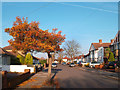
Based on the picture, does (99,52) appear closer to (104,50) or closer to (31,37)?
(104,50)

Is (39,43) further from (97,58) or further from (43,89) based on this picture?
(97,58)

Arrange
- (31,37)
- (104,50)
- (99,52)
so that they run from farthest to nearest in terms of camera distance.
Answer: (99,52)
(104,50)
(31,37)

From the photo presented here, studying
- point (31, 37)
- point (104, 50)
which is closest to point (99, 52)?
point (104, 50)

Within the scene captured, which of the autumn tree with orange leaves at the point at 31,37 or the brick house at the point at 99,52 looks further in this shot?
the brick house at the point at 99,52

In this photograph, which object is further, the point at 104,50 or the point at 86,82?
the point at 104,50

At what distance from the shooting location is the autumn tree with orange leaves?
15.4 m

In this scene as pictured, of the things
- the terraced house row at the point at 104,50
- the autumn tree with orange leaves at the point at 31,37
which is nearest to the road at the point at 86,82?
Answer: the autumn tree with orange leaves at the point at 31,37

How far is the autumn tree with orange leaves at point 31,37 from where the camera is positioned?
15430 millimetres

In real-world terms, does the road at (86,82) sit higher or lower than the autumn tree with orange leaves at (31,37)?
lower

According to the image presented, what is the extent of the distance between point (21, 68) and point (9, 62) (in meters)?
5.51

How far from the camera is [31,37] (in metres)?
16.1

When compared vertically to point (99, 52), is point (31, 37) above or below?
above

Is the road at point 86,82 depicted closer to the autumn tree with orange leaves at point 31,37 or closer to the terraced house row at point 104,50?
the autumn tree with orange leaves at point 31,37

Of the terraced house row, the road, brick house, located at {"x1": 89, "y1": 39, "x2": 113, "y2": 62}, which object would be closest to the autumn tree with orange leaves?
the road
